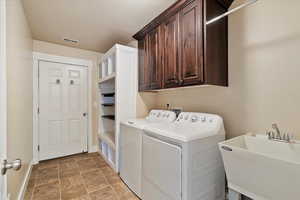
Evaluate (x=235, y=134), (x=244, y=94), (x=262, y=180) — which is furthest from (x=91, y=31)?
(x=262, y=180)

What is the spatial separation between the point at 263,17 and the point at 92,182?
2944 mm

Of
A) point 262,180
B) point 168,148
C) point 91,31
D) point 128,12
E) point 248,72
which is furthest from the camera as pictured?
point 91,31

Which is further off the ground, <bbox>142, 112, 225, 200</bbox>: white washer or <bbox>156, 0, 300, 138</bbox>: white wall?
<bbox>156, 0, 300, 138</bbox>: white wall

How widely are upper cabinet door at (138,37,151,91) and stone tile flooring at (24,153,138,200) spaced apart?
5.01 ft

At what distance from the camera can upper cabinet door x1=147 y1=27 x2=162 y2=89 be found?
2.14m

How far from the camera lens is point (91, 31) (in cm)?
250

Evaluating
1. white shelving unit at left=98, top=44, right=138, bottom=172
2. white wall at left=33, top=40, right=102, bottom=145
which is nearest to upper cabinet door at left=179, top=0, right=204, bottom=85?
white shelving unit at left=98, top=44, right=138, bottom=172

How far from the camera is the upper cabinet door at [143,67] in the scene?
93.4 inches

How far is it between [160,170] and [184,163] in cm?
34

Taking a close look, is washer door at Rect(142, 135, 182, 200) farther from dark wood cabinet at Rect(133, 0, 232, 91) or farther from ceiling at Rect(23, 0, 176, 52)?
ceiling at Rect(23, 0, 176, 52)

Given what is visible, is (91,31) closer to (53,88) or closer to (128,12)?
(128,12)

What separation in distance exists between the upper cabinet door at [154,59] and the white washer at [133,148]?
0.49m

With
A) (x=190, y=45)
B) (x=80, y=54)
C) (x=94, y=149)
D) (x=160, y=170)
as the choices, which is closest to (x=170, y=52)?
(x=190, y=45)

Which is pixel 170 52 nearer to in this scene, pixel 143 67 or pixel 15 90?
pixel 143 67
